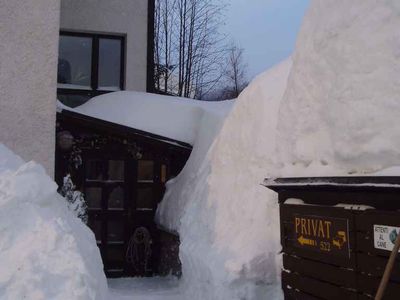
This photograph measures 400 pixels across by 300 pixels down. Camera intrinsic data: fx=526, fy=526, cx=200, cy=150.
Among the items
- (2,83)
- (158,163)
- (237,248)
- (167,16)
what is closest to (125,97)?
(158,163)

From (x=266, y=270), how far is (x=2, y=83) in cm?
379

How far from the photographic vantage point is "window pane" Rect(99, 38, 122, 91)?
1071cm

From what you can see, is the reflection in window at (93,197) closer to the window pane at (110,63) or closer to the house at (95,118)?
the house at (95,118)

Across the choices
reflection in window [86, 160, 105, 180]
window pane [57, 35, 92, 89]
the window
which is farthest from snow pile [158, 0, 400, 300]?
window pane [57, 35, 92, 89]

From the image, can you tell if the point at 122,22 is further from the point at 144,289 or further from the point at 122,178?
the point at 144,289

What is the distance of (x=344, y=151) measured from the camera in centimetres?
372

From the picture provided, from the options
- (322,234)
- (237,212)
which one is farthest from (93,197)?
(322,234)

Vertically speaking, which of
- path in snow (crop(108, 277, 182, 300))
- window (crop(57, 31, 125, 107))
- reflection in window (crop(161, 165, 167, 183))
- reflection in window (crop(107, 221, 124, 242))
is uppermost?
window (crop(57, 31, 125, 107))

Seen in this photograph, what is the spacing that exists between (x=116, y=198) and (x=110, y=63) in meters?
3.48

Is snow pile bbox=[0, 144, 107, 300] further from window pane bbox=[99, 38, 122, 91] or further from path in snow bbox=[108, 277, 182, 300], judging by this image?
window pane bbox=[99, 38, 122, 91]

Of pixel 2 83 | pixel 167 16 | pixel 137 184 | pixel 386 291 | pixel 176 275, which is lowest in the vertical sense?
pixel 176 275

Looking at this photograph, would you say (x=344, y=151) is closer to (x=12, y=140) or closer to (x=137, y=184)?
(x=12, y=140)

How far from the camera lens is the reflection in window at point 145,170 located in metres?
8.62

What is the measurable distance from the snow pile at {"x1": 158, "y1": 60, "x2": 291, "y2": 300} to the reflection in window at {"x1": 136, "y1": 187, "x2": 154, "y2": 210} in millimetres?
970
